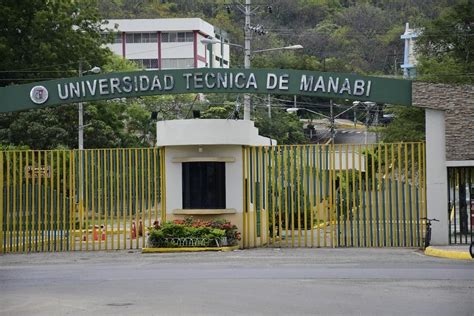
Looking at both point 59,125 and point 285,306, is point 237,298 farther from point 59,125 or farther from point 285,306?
point 59,125

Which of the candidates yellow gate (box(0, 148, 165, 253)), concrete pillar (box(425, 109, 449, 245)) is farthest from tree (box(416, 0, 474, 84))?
yellow gate (box(0, 148, 165, 253))

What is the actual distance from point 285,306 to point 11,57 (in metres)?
48.4

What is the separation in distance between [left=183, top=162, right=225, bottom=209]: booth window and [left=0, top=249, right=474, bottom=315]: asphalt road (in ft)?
15.1

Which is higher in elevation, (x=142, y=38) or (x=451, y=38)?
(x=142, y=38)

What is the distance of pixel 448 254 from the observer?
26.3m

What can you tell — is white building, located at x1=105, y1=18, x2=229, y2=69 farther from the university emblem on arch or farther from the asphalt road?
the asphalt road

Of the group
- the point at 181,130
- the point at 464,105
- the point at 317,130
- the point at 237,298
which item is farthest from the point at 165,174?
the point at 317,130

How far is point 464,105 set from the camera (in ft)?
97.8

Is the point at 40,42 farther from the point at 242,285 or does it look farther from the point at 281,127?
the point at 242,285

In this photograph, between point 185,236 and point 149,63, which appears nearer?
point 185,236

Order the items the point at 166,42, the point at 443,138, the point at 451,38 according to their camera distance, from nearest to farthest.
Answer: the point at 443,138, the point at 451,38, the point at 166,42

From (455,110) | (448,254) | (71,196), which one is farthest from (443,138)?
(71,196)

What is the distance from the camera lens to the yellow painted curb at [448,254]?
1012 inches

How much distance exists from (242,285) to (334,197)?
12.4 meters
